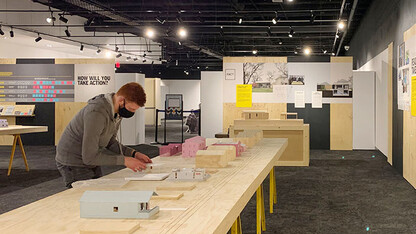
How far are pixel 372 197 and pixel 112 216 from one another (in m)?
5.28

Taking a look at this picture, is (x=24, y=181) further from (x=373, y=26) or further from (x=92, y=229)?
(x=373, y=26)

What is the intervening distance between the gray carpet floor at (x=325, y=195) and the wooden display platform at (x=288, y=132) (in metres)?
0.29

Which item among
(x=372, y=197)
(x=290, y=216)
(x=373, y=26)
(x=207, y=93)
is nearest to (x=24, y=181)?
(x=290, y=216)

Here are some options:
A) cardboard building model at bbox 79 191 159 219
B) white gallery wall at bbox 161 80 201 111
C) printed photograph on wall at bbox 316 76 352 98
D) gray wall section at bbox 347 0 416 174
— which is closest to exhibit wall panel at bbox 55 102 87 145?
printed photograph on wall at bbox 316 76 352 98

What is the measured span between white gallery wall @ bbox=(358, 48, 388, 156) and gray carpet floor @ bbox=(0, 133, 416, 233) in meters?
0.88

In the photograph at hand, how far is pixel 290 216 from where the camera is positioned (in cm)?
541

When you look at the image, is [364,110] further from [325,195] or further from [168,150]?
[168,150]

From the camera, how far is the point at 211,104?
48.2 feet

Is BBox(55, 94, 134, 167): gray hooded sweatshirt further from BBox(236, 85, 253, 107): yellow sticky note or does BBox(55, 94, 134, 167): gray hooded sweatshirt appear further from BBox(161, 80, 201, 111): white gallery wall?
BBox(161, 80, 201, 111): white gallery wall

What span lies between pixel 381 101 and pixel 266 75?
2973mm

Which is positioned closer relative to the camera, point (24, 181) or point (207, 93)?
point (24, 181)

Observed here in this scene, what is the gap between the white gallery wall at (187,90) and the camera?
34.2m

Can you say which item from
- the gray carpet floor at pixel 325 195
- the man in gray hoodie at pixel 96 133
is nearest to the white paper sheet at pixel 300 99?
the gray carpet floor at pixel 325 195

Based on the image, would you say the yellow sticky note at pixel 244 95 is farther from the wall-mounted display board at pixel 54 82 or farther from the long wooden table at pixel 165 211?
the long wooden table at pixel 165 211
